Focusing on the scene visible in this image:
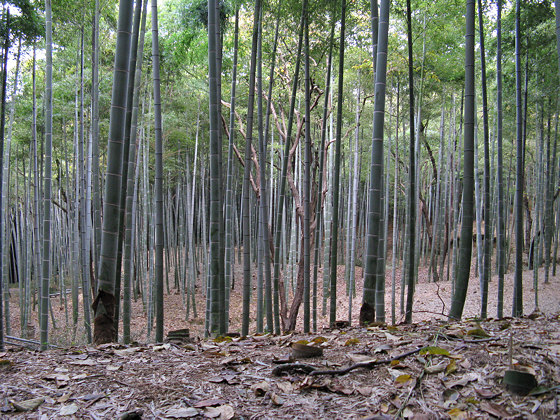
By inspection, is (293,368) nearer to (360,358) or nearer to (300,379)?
(300,379)

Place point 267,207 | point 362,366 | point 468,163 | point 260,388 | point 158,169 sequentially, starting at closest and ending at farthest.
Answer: point 260,388, point 362,366, point 468,163, point 158,169, point 267,207

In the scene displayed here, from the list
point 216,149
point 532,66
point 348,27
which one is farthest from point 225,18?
point 532,66

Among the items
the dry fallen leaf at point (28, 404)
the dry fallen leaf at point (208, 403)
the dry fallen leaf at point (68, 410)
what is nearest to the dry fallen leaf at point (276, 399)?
the dry fallen leaf at point (208, 403)

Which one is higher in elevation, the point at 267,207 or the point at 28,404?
the point at 267,207

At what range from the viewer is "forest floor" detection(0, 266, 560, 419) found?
1.23 meters

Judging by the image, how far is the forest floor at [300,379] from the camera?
1229mm

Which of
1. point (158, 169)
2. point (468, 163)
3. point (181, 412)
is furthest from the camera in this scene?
point (158, 169)

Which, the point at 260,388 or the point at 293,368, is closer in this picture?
the point at 260,388

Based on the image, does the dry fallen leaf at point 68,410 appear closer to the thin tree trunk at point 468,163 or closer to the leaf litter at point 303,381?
the leaf litter at point 303,381

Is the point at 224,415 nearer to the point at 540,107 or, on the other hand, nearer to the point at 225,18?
the point at 225,18

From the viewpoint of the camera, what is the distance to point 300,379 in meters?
1.48

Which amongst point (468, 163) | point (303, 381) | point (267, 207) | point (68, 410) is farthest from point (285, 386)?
point (267, 207)

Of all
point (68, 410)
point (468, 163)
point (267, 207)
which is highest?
point (468, 163)

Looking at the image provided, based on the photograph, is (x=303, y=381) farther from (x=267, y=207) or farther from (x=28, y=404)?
(x=267, y=207)
